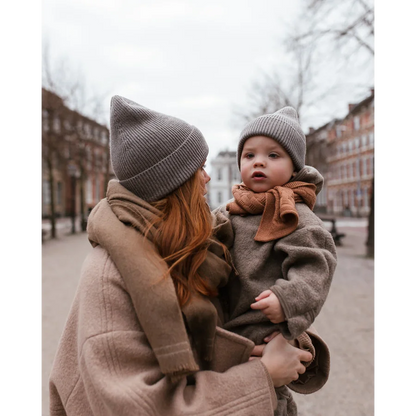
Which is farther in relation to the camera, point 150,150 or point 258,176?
point 258,176

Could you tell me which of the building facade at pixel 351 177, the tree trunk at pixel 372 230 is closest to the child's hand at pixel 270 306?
the tree trunk at pixel 372 230

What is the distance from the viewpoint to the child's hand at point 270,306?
1402mm

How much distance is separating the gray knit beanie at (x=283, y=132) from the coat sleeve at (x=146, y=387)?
943 millimetres

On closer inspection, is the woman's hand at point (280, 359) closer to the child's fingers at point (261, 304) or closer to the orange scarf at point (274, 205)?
the child's fingers at point (261, 304)

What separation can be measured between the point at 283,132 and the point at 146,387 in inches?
44.9

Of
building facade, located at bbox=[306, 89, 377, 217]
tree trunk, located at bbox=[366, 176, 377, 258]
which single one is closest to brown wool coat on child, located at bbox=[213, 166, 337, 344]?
tree trunk, located at bbox=[366, 176, 377, 258]

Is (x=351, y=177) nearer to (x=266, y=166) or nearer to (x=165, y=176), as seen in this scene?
(x=266, y=166)

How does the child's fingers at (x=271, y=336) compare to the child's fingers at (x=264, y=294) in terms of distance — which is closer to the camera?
the child's fingers at (x=264, y=294)

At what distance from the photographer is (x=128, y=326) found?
132 centimetres

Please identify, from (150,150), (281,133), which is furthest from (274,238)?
(150,150)

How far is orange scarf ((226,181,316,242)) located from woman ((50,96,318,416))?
22cm

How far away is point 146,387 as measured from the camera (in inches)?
48.9

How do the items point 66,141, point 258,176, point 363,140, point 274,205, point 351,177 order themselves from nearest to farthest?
point 274,205, point 258,176, point 66,141, point 363,140, point 351,177
